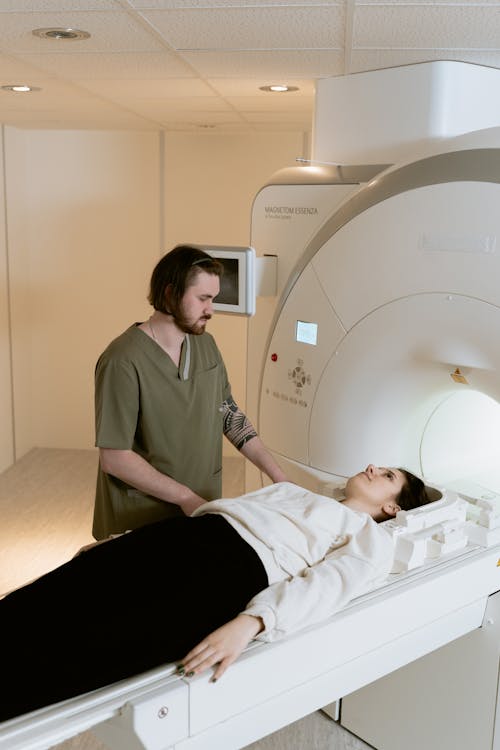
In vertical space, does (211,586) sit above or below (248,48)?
below

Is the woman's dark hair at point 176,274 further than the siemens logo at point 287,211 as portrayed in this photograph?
No

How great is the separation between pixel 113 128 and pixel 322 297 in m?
2.43

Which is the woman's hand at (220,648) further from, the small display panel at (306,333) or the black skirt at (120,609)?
the small display panel at (306,333)

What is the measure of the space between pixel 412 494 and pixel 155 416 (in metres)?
0.61

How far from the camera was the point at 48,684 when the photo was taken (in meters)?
1.15

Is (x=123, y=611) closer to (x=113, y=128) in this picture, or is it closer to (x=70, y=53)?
(x=70, y=53)

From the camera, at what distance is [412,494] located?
1.77m

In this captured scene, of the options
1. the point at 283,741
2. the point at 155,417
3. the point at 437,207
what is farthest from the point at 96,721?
the point at 437,207

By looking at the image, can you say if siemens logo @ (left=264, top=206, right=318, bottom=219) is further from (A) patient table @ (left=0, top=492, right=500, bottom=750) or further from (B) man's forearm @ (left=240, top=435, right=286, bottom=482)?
(A) patient table @ (left=0, top=492, right=500, bottom=750)


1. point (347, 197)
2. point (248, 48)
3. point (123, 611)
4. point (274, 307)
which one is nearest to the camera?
point (123, 611)

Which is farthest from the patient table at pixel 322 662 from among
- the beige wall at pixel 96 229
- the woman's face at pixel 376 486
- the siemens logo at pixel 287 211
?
the beige wall at pixel 96 229

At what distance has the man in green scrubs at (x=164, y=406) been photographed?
1.77m

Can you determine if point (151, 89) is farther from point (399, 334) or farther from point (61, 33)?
point (399, 334)

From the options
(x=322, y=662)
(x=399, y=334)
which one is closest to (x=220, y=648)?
(x=322, y=662)
